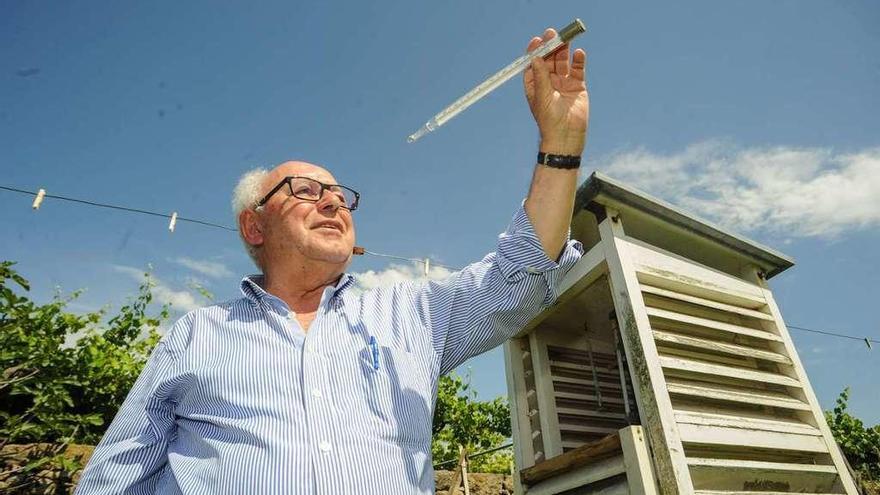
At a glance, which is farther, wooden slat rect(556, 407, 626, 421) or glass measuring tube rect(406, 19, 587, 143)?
wooden slat rect(556, 407, 626, 421)

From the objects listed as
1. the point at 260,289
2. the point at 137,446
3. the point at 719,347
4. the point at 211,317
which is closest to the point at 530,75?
the point at 260,289

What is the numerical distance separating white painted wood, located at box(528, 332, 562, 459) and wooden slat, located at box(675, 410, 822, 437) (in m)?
1.32

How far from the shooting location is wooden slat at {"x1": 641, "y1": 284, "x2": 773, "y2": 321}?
3.71 meters

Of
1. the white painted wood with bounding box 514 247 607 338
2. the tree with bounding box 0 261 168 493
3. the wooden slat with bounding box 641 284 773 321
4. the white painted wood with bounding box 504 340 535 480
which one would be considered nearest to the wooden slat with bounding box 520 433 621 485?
the white painted wood with bounding box 504 340 535 480

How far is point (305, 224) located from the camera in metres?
2.03

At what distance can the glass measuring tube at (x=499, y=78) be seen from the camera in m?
1.52

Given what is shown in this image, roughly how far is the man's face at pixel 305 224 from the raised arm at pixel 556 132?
85 centimetres

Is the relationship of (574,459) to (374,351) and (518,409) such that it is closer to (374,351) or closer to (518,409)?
(518,409)

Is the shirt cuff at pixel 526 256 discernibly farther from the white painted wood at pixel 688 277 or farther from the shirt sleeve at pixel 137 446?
the white painted wood at pixel 688 277

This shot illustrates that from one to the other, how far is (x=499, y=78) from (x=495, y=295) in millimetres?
811

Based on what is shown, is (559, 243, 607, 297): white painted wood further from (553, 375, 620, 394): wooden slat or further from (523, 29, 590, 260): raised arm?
(523, 29, 590, 260): raised arm

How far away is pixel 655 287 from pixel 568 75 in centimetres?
278

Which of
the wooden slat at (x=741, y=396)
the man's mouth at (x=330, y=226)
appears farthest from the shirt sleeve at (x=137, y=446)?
the wooden slat at (x=741, y=396)

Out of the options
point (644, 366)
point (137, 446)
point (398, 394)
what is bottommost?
point (137, 446)
